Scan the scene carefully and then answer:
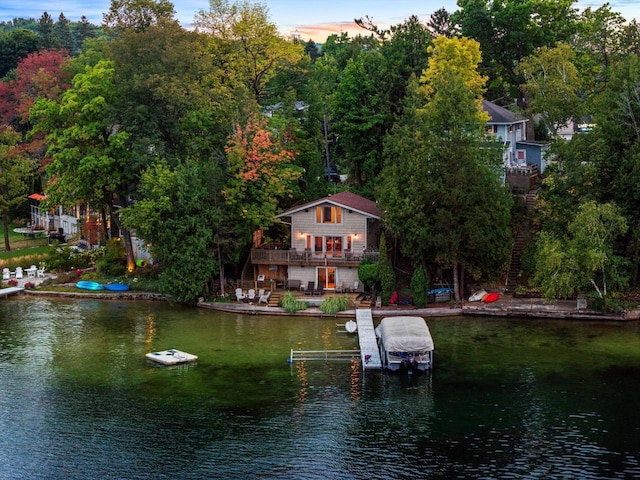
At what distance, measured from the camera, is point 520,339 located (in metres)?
50.6

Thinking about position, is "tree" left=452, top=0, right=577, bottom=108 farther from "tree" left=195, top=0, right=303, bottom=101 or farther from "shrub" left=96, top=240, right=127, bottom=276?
"shrub" left=96, top=240, right=127, bottom=276

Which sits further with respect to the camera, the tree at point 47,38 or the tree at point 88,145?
the tree at point 47,38

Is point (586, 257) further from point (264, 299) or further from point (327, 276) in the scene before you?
point (264, 299)

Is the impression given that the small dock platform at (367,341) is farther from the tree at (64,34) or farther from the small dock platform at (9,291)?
the tree at (64,34)

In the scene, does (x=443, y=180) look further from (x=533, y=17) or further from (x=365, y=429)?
(x=533, y=17)

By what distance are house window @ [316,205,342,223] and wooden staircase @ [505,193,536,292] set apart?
41.6 ft

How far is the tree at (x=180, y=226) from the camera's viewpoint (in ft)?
194

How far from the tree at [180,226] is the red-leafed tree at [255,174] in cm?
187

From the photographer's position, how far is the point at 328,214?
62312 mm

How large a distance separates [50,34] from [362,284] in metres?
92.6

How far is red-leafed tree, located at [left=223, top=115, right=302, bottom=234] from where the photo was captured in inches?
2434

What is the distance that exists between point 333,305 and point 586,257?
53.6 ft

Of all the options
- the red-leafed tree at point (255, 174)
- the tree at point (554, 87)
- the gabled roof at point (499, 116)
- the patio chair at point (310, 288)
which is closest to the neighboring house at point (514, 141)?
the gabled roof at point (499, 116)

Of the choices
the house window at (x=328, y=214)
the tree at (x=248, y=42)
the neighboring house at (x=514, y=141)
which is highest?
the tree at (x=248, y=42)
